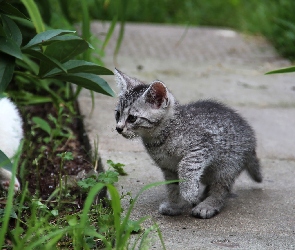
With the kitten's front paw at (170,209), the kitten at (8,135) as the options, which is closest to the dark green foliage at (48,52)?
the kitten at (8,135)

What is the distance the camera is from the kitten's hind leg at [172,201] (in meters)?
3.83

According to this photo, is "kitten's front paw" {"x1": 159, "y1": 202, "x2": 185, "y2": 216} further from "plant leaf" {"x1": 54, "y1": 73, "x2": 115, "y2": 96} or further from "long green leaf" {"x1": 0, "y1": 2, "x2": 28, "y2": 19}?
"long green leaf" {"x1": 0, "y1": 2, "x2": 28, "y2": 19}

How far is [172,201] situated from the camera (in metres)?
3.93

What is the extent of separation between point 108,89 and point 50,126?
61.8 inches

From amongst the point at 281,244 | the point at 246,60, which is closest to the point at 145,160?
the point at 281,244

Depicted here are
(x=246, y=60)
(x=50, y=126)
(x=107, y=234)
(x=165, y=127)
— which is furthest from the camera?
(x=246, y=60)

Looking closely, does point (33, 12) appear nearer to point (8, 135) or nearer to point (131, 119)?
point (8, 135)

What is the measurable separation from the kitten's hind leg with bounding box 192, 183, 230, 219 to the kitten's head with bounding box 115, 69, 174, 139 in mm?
546

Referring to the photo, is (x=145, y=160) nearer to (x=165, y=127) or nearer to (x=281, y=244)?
(x=165, y=127)

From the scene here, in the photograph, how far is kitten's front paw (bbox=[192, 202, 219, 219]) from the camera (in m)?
3.81

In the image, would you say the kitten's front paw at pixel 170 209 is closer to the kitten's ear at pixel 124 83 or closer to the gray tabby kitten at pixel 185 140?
the gray tabby kitten at pixel 185 140

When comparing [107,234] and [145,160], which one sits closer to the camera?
[107,234]

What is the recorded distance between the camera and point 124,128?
12.3ft

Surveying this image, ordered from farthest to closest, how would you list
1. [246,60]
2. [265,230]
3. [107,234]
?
[246,60]
[265,230]
[107,234]
